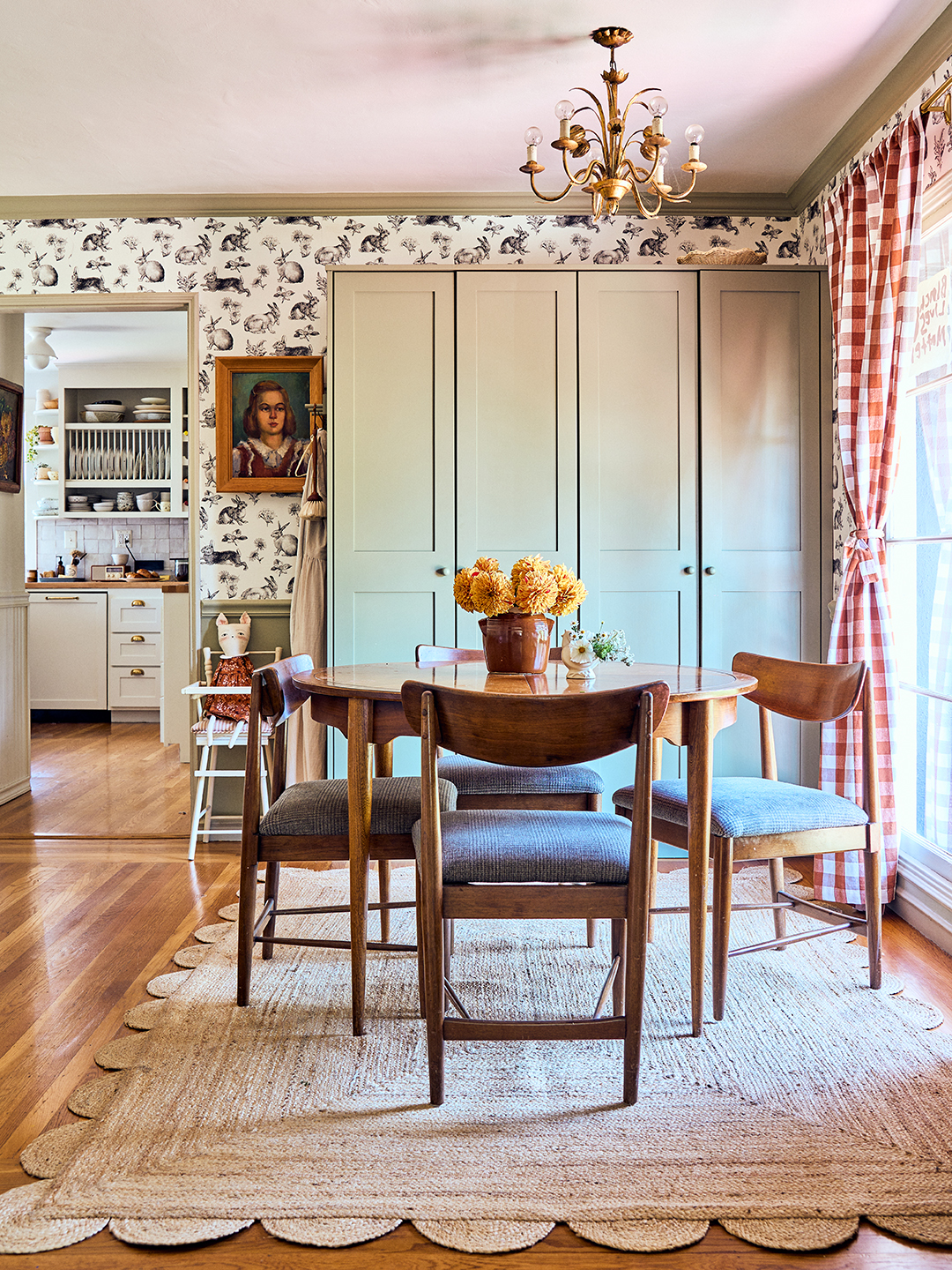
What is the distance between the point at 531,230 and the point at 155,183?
1.59 m

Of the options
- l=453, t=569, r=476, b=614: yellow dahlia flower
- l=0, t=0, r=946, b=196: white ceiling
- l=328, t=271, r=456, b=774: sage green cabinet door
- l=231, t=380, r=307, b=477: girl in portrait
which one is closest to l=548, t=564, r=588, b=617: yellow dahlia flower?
l=453, t=569, r=476, b=614: yellow dahlia flower

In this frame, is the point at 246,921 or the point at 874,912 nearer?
the point at 246,921

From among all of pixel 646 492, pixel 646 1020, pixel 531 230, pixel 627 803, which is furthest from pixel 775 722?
pixel 531 230

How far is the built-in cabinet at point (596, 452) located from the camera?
3607 millimetres

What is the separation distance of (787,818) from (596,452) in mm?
1835

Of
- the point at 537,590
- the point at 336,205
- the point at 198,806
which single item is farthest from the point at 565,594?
the point at 336,205

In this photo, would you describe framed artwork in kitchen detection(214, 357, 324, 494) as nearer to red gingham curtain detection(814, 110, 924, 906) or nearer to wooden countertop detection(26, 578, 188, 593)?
red gingham curtain detection(814, 110, 924, 906)

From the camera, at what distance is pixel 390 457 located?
142 inches

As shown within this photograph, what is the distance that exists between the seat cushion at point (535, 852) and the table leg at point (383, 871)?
0.62 metres

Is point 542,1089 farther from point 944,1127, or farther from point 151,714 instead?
point 151,714

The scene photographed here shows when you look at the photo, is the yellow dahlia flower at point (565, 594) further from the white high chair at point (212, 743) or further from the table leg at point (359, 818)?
the white high chair at point (212, 743)

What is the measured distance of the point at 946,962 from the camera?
262 centimetres

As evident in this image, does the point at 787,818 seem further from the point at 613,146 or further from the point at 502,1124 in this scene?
the point at 613,146

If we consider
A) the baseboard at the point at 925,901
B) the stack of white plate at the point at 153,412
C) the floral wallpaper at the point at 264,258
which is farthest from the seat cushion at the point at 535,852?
the stack of white plate at the point at 153,412
